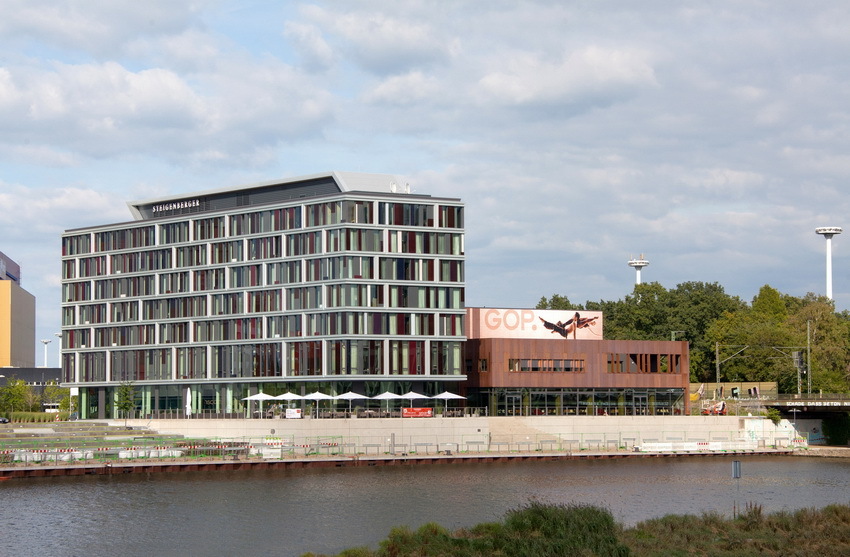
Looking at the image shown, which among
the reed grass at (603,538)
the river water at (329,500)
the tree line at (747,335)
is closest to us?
the reed grass at (603,538)

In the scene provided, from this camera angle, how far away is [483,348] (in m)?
137

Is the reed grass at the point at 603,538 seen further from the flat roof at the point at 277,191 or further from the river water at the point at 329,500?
the flat roof at the point at 277,191

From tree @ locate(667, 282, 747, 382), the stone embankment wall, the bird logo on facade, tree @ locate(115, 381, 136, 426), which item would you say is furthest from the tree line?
tree @ locate(115, 381, 136, 426)

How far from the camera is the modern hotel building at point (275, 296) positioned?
425 ft

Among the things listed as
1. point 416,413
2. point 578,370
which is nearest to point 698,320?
point 578,370

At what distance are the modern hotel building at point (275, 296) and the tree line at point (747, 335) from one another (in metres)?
43.9

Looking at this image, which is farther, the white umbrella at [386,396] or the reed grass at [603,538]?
the white umbrella at [386,396]

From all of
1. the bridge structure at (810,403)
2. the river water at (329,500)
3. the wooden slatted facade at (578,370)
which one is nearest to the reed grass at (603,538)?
the river water at (329,500)

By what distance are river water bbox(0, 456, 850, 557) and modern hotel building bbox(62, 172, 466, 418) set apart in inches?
876

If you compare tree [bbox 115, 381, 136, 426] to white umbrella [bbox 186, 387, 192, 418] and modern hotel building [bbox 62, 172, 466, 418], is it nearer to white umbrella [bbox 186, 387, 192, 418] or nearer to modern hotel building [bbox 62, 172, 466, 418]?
modern hotel building [bbox 62, 172, 466, 418]

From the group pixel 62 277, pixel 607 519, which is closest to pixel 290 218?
pixel 62 277

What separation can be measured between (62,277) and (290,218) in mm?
35150

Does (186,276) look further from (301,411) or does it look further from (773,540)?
(773,540)

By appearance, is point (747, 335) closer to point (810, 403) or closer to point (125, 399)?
point (810, 403)
